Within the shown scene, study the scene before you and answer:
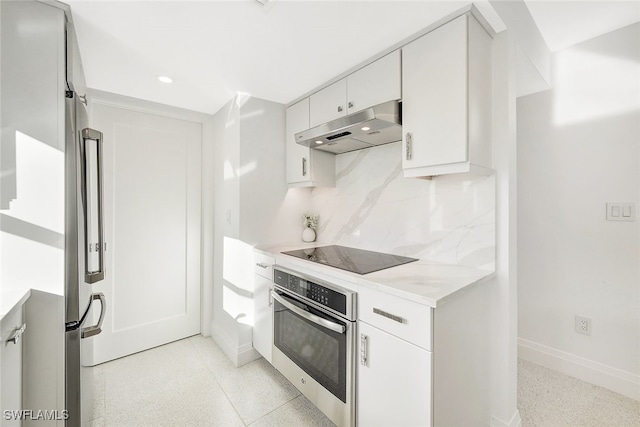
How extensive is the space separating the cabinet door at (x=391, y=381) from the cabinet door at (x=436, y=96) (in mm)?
936

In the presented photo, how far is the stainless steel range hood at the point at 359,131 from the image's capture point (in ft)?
5.35

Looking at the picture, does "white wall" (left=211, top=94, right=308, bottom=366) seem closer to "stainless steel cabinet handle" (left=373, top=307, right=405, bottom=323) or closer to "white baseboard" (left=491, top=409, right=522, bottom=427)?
"stainless steel cabinet handle" (left=373, top=307, right=405, bottom=323)

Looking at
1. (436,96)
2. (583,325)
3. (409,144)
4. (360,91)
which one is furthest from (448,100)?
(583,325)

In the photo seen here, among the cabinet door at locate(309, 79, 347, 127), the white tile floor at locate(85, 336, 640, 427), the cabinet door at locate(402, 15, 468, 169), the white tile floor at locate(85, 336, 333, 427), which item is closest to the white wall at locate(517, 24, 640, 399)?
the white tile floor at locate(85, 336, 640, 427)

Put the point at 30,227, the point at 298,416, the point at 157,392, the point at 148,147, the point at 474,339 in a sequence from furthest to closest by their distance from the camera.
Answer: the point at 148,147 < the point at 157,392 < the point at 298,416 < the point at 474,339 < the point at 30,227

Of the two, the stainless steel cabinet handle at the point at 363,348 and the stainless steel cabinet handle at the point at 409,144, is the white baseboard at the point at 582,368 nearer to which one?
the stainless steel cabinet handle at the point at 363,348

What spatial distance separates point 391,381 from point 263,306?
1210 mm

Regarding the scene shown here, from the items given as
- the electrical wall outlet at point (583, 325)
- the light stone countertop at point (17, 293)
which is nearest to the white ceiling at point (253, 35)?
the light stone countertop at point (17, 293)

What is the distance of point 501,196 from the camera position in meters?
1.54

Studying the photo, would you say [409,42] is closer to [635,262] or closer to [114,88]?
[635,262]

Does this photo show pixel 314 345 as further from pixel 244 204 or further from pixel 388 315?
pixel 244 204

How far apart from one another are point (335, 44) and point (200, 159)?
1832 mm

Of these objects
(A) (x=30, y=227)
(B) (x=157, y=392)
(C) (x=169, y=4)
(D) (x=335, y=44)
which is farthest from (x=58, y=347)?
(D) (x=335, y=44)

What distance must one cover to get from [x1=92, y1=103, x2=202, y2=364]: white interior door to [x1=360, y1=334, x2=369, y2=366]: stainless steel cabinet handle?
207cm
